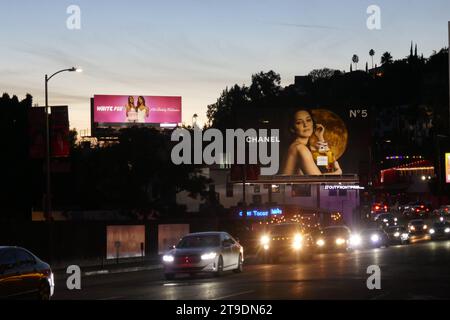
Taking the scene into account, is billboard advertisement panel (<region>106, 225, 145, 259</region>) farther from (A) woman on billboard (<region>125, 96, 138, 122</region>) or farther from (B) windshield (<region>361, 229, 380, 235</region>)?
(A) woman on billboard (<region>125, 96, 138, 122</region>)

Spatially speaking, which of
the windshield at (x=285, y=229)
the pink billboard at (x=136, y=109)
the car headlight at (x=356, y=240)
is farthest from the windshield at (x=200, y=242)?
the pink billboard at (x=136, y=109)

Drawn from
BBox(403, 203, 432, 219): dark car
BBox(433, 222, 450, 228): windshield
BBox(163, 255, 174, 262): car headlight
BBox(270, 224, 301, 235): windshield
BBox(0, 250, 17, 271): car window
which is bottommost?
BBox(403, 203, 432, 219): dark car

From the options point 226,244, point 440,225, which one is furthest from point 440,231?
point 226,244

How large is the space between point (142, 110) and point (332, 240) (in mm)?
44298

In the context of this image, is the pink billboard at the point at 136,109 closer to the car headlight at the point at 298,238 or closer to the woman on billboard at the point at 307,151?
the woman on billboard at the point at 307,151

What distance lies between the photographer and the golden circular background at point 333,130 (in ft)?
296

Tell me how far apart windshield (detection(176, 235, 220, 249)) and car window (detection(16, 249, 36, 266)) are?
406 inches

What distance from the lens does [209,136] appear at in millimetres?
84125

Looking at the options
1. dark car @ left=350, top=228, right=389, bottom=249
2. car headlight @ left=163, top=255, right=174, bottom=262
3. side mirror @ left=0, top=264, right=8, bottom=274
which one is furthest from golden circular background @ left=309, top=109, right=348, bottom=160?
side mirror @ left=0, top=264, right=8, bottom=274

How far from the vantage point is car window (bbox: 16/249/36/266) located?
20.5 m

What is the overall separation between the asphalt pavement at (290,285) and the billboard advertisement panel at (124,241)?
12.3 m
